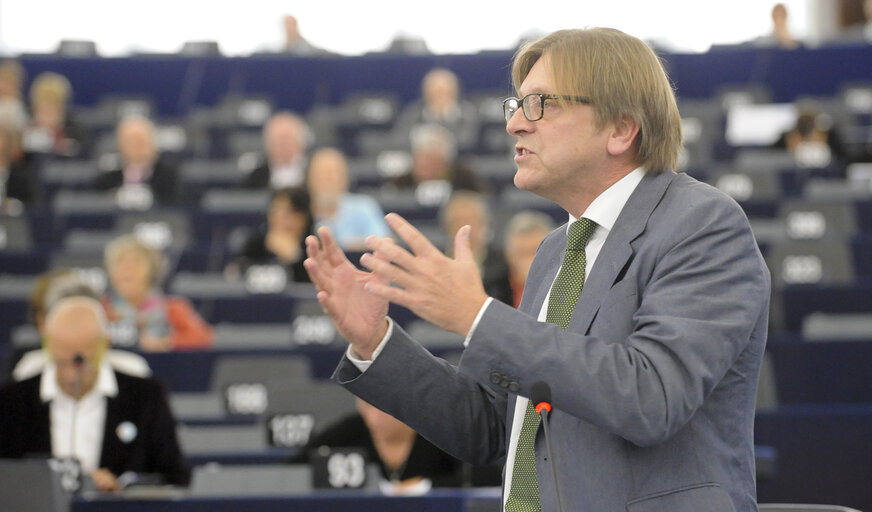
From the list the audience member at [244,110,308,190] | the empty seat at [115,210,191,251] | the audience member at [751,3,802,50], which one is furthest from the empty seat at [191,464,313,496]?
the audience member at [751,3,802,50]

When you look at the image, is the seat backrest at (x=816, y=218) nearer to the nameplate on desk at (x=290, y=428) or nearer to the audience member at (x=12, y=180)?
the nameplate on desk at (x=290, y=428)

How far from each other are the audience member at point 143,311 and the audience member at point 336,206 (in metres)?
1.56

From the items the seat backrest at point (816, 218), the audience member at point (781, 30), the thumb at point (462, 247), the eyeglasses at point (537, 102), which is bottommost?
the seat backrest at point (816, 218)

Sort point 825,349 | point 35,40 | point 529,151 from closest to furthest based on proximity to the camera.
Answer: point 529,151 → point 825,349 → point 35,40

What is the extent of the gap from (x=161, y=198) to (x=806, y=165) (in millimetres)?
5207

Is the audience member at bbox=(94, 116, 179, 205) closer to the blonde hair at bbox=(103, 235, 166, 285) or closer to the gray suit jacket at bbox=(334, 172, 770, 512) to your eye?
the blonde hair at bbox=(103, 235, 166, 285)

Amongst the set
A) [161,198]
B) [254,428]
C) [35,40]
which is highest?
[35,40]

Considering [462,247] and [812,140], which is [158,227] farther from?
[462,247]

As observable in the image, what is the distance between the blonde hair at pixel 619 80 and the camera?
1.95m

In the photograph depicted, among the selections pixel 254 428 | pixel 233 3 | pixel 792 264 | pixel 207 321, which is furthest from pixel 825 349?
pixel 233 3

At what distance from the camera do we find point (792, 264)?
743 centimetres

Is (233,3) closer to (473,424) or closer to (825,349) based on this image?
(825,349)

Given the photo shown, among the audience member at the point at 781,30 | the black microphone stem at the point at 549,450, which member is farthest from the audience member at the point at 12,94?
Result: the black microphone stem at the point at 549,450

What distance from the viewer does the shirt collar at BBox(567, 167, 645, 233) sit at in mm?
2012
